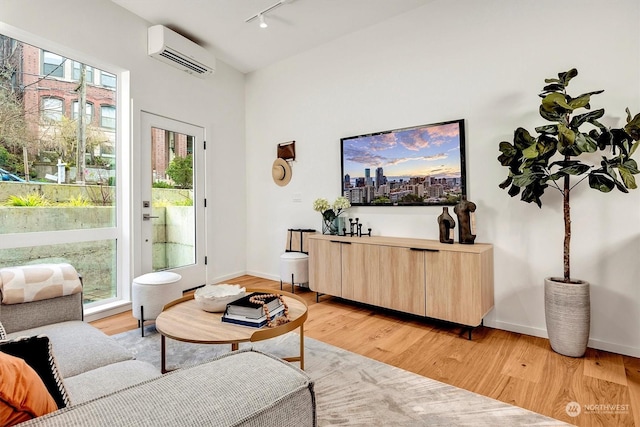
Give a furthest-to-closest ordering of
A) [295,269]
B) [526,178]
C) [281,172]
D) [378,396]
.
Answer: [281,172] → [295,269] → [526,178] → [378,396]

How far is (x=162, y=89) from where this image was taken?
12.5ft

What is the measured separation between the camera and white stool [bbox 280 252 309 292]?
156 inches

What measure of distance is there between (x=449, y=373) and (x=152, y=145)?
3722 mm

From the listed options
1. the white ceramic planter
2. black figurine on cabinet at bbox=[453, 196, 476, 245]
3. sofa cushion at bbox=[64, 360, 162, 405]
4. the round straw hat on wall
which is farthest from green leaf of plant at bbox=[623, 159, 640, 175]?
the round straw hat on wall

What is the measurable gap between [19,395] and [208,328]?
46.0 inches

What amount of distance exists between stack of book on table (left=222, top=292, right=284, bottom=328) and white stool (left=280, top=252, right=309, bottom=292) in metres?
2.10

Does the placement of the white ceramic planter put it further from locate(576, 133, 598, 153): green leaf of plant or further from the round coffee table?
the round coffee table

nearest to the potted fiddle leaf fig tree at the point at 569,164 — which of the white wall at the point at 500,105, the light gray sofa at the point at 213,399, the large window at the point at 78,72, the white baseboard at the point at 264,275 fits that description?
the white wall at the point at 500,105

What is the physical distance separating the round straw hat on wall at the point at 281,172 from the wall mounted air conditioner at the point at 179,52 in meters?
1.45

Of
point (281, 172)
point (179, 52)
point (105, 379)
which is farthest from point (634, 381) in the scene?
point (179, 52)

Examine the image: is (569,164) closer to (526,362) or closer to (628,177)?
(628,177)

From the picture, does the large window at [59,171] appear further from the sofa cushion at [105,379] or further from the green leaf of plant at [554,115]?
the green leaf of plant at [554,115]

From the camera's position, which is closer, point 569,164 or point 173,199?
point 569,164

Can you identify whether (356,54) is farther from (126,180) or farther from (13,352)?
(13,352)
